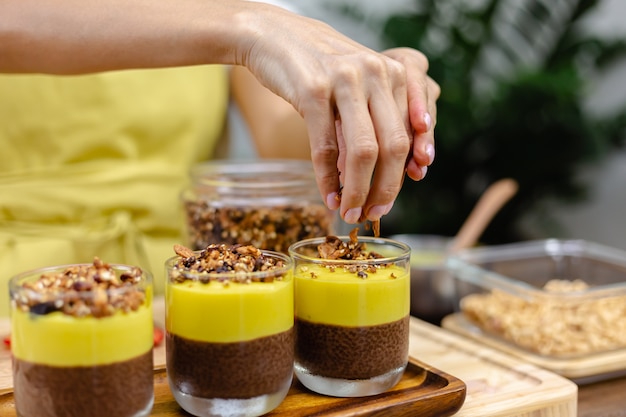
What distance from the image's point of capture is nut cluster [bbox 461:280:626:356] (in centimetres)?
132

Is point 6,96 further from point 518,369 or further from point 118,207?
point 518,369

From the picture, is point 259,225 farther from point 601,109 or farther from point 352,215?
point 601,109

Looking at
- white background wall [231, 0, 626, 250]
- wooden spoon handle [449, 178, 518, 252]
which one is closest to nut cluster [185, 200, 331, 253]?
wooden spoon handle [449, 178, 518, 252]

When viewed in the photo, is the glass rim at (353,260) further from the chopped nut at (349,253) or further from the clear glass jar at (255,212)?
the clear glass jar at (255,212)

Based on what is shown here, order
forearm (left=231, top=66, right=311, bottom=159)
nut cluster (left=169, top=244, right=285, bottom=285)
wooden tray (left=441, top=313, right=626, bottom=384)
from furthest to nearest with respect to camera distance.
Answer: forearm (left=231, top=66, right=311, bottom=159) < wooden tray (left=441, top=313, right=626, bottom=384) < nut cluster (left=169, top=244, right=285, bottom=285)

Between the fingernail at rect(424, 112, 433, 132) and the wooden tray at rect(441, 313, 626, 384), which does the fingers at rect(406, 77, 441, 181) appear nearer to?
the fingernail at rect(424, 112, 433, 132)

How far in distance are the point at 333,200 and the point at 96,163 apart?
2.68 feet

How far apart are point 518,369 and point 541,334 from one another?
0.63 ft

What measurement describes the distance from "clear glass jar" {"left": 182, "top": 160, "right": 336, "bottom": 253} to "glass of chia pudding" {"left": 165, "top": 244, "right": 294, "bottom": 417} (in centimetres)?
43

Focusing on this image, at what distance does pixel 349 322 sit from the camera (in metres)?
0.95

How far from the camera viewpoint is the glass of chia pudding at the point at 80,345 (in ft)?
2.48

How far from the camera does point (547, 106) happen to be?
2541 mm

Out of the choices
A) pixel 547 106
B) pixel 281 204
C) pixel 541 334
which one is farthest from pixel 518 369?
pixel 547 106

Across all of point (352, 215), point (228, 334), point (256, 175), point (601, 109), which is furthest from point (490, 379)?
point (601, 109)
